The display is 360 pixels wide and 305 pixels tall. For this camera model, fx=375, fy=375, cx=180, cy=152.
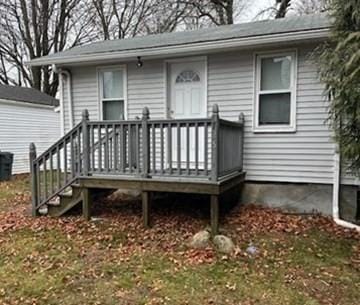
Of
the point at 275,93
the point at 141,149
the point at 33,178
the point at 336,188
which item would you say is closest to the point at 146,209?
the point at 141,149

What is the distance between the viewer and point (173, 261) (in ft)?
15.8

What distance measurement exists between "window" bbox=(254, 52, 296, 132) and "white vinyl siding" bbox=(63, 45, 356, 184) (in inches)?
4.2

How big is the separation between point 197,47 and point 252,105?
59.9 inches

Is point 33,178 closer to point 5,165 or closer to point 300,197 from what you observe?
point 300,197

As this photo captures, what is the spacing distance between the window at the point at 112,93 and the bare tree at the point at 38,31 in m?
15.0

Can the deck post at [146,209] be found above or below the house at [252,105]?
below

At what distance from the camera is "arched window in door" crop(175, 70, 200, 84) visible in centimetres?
780

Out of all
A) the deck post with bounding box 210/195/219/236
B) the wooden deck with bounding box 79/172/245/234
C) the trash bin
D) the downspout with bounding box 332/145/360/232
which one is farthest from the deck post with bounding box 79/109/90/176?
the trash bin

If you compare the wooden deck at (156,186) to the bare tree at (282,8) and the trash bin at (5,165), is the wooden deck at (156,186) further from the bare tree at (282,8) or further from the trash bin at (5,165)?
the bare tree at (282,8)

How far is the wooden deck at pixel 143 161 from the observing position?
18.8ft

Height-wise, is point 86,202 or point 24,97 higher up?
point 24,97

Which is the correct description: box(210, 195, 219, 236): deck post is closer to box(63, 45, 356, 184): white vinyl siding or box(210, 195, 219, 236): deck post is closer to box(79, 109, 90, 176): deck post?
box(63, 45, 356, 184): white vinyl siding

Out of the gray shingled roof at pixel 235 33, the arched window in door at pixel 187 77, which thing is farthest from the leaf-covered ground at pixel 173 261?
the gray shingled roof at pixel 235 33

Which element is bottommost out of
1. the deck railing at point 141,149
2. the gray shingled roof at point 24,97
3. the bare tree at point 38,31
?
the deck railing at point 141,149
